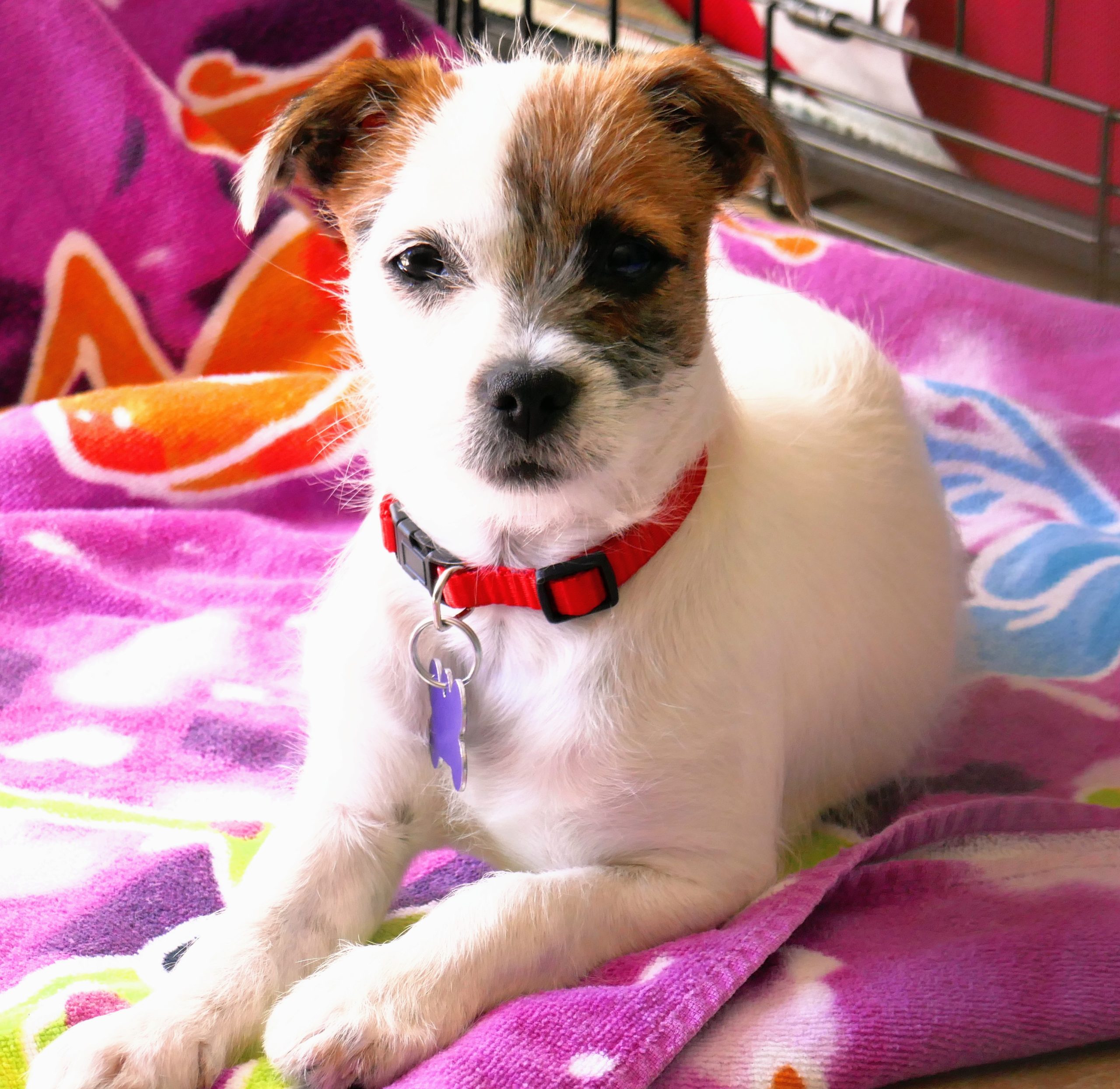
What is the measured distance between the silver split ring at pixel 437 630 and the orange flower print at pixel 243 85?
2225 millimetres

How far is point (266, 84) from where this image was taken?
147 inches

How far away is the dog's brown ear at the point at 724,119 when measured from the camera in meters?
1.81

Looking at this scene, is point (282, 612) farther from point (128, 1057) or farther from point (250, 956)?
point (128, 1057)

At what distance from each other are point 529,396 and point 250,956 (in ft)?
2.54

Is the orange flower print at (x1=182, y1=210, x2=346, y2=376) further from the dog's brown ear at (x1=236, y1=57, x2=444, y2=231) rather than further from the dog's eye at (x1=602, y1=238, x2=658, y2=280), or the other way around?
the dog's eye at (x1=602, y1=238, x2=658, y2=280)

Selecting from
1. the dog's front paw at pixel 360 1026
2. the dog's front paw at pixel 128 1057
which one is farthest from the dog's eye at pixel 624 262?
the dog's front paw at pixel 128 1057

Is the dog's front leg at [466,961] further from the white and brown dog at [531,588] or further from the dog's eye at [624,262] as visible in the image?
the dog's eye at [624,262]

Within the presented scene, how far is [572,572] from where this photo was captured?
5.72ft

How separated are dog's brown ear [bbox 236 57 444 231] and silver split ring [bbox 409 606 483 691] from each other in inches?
23.3

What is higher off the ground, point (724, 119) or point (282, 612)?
point (724, 119)

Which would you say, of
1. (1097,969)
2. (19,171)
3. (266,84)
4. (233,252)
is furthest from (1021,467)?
(19,171)

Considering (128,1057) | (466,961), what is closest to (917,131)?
(466,961)

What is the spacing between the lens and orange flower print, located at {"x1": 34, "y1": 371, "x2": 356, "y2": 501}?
2.99 meters

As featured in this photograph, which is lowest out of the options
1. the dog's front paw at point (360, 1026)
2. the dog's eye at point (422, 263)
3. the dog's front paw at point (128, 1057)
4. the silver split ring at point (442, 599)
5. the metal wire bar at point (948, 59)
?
the dog's front paw at point (128, 1057)
